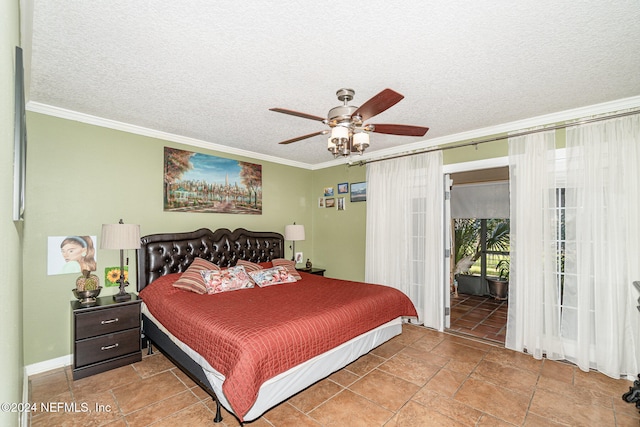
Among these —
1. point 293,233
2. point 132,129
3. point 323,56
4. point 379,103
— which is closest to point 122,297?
point 132,129

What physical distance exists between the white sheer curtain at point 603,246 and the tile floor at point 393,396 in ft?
1.03

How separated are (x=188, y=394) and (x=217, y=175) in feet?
10.1

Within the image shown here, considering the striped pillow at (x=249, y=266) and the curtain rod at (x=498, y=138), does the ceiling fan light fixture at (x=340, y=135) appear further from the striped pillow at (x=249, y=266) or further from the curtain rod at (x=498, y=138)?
the striped pillow at (x=249, y=266)

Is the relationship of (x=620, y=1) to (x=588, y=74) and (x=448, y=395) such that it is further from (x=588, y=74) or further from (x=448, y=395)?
(x=448, y=395)

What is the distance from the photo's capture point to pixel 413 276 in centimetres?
455

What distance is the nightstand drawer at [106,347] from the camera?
295cm

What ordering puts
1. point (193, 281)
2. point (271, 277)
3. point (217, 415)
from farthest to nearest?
1. point (271, 277)
2. point (193, 281)
3. point (217, 415)

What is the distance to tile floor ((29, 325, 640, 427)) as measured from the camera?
234 cm

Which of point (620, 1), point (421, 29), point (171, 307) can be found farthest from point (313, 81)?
point (171, 307)

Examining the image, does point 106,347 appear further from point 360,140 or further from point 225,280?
point 360,140

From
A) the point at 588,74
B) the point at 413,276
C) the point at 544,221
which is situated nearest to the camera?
the point at 588,74

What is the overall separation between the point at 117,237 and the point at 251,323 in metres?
1.97

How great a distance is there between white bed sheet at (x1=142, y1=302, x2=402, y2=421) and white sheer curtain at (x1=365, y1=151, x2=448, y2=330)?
4.35 ft

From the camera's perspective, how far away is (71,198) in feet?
11.0
